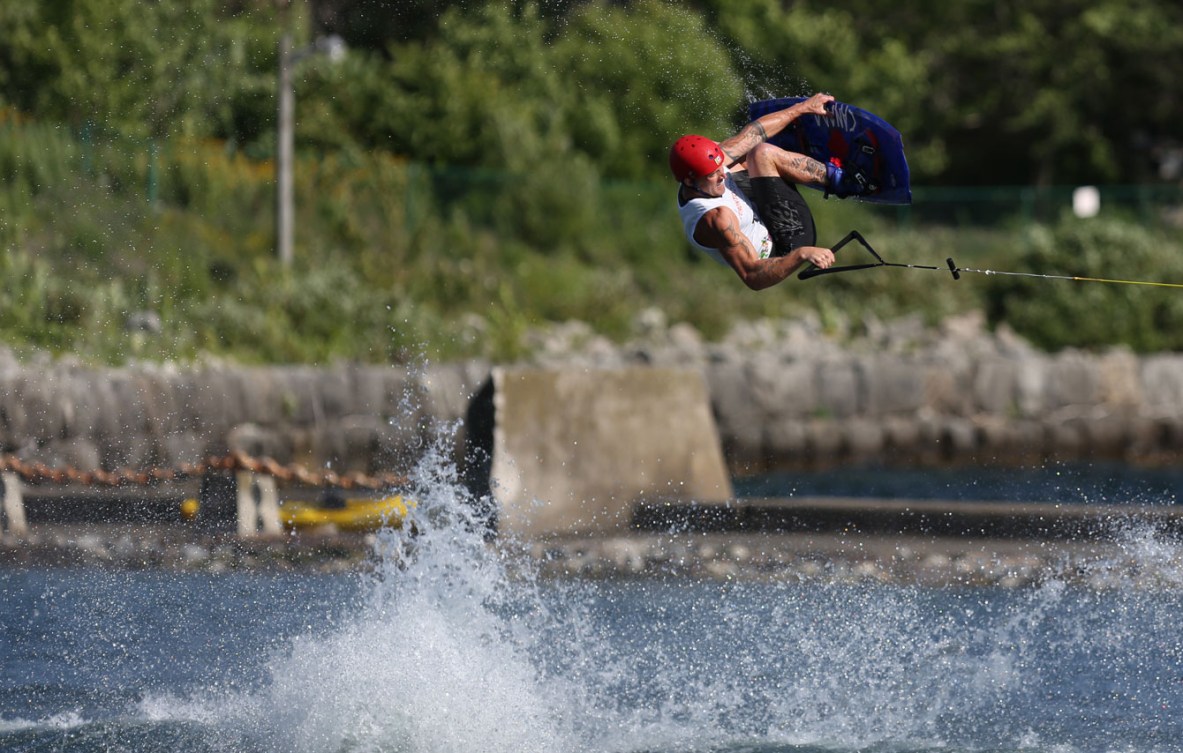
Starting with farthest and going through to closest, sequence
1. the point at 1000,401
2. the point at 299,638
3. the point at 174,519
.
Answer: the point at 1000,401 < the point at 174,519 < the point at 299,638

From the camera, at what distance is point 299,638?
25.3 ft

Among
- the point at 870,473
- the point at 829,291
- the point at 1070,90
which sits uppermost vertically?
the point at 1070,90

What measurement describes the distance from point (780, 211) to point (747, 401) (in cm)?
1012

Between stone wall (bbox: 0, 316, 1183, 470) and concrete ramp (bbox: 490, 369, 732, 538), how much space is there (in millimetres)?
3491

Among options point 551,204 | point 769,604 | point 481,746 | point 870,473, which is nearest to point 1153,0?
point 551,204

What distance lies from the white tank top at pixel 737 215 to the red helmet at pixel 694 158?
0.13 m

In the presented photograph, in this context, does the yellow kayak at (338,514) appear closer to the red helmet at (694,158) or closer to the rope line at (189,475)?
→ the rope line at (189,475)

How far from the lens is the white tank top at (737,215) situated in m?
6.90

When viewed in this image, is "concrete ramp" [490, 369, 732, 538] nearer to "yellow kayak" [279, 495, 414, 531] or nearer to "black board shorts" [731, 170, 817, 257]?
"yellow kayak" [279, 495, 414, 531]

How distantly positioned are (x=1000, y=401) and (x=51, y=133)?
1157cm

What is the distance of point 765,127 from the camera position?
7.40 metres

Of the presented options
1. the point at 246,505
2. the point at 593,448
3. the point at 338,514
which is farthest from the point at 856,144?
the point at 246,505

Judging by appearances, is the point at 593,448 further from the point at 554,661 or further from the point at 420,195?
the point at 420,195

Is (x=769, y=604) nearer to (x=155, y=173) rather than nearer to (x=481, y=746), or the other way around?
(x=481, y=746)
